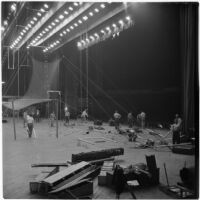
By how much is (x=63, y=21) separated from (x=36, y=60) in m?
6.19

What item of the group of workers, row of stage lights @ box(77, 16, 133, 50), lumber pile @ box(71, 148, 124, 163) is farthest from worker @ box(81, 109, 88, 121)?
lumber pile @ box(71, 148, 124, 163)

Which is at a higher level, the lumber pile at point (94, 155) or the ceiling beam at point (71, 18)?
the ceiling beam at point (71, 18)

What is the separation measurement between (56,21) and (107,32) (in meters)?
5.61

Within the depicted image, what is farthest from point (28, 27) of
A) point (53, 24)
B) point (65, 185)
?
point (65, 185)

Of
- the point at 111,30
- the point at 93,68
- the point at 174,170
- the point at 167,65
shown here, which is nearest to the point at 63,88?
the point at 93,68

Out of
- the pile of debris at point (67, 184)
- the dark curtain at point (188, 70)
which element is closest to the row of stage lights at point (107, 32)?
the dark curtain at point (188, 70)

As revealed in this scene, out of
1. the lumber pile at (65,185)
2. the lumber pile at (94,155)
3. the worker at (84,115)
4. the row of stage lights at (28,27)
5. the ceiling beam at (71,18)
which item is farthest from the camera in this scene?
the worker at (84,115)

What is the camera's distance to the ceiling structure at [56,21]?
1139 centimetres

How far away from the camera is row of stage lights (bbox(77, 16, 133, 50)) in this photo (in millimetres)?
15907

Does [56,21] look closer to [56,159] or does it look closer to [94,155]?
[56,159]

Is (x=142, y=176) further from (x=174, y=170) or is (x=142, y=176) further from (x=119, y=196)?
(x=174, y=170)

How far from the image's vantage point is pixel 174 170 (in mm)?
7770

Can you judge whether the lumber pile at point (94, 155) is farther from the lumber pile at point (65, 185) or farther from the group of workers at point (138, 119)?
the group of workers at point (138, 119)

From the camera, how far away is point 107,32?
706 inches
